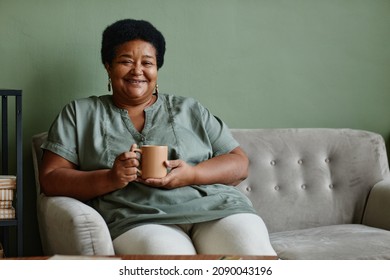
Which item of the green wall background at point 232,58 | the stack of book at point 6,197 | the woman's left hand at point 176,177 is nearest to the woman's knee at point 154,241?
the woman's left hand at point 176,177

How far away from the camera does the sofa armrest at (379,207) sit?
2.46m

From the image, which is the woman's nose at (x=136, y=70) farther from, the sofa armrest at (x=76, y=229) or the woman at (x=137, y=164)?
the sofa armrest at (x=76, y=229)

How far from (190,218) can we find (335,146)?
895 mm

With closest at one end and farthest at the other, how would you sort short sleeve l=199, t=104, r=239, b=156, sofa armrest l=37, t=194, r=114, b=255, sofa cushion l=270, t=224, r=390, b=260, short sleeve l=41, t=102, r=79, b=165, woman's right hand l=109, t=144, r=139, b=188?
sofa armrest l=37, t=194, r=114, b=255
woman's right hand l=109, t=144, r=139, b=188
sofa cushion l=270, t=224, r=390, b=260
short sleeve l=41, t=102, r=79, b=165
short sleeve l=199, t=104, r=239, b=156

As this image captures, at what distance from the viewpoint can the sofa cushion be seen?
2023mm

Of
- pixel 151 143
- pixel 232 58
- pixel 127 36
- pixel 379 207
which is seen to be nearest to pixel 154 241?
pixel 151 143

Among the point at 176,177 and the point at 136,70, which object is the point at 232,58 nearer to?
the point at 136,70

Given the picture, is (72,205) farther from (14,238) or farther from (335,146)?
(335,146)

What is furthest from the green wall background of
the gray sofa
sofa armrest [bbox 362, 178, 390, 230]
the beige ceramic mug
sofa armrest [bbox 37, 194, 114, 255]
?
the beige ceramic mug

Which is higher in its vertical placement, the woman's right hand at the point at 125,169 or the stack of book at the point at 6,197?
the woman's right hand at the point at 125,169

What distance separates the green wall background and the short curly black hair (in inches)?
13.9

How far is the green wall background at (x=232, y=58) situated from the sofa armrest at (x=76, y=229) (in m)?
0.64

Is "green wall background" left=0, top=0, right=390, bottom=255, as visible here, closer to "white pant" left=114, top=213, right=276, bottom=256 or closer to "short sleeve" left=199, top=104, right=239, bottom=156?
"short sleeve" left=199, top=104, right=239, bottom=156
